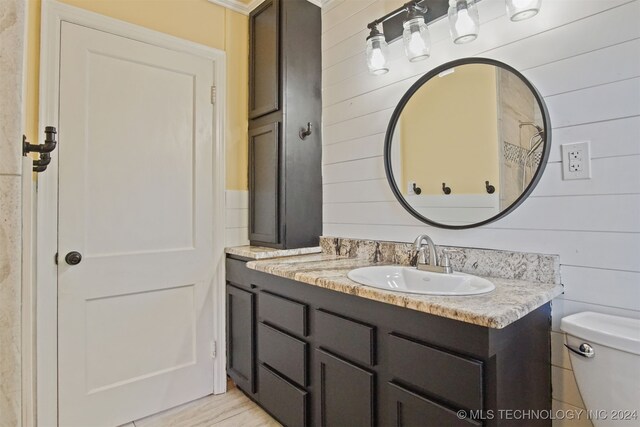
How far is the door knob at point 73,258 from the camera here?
1.65 metres

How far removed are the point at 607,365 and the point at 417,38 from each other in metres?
1.43

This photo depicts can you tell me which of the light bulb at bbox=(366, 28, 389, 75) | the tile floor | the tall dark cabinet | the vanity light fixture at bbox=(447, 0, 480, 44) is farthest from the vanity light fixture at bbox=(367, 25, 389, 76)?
the tile floor

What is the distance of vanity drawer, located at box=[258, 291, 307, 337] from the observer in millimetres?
1519

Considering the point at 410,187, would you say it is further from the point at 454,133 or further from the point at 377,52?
the point at 377,52

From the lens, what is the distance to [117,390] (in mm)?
1787

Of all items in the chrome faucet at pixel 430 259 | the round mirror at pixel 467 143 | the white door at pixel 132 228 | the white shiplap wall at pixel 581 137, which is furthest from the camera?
the white door at pixel 132 228

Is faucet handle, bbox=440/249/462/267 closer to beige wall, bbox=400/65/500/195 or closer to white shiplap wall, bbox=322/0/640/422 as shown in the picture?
white shiplap wall, bbox=322/0/640/422

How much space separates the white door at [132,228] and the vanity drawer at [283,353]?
503mm

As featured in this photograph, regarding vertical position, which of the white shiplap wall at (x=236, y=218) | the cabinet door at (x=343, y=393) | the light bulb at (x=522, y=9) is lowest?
the cabinet door at (x=343, y=393)

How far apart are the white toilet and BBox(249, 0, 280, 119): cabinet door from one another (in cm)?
179

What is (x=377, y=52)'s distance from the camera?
178 cm

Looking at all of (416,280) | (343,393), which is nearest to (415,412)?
(343,393)

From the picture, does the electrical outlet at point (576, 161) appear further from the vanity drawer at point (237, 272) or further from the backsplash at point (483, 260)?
the vanity drawer at point (237, 272)

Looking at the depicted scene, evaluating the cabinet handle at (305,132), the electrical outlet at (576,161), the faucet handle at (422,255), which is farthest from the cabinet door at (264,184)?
the electrical outlet at (576,161)
